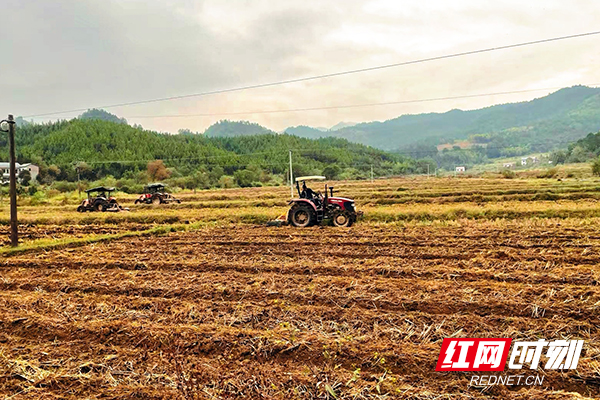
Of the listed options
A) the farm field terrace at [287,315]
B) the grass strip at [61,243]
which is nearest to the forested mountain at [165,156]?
the grass strip at [61,243]

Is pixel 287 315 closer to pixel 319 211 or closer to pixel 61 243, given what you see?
pixel 61 243

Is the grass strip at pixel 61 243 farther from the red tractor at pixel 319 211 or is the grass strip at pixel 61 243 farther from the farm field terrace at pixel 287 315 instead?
the red tractor at pixel 319 211

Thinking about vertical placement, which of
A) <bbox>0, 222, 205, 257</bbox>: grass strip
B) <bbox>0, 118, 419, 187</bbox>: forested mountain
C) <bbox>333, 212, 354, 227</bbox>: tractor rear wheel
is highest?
<bbox>0, 118, 419, 187</bbox>: forested mountain

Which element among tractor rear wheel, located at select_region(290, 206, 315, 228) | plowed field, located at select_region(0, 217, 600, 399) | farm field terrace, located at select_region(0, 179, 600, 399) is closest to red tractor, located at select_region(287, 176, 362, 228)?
tractor rear wheel, located at select_region(290, 206, 315, 228)

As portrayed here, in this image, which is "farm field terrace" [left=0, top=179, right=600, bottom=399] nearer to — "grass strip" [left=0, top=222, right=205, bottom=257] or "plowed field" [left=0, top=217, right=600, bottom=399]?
"plowed field" [left=0, top=217, right=600, bottom=399]

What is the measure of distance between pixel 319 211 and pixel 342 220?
0.96m

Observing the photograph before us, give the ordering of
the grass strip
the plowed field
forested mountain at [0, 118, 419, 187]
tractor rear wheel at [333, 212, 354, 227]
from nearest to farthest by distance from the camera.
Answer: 1. the plowed field
2. the grass strip
3. tractor rear wheel at [333, 212, 354, 227]
4. forested mountain at [0, 118, 419, 187]

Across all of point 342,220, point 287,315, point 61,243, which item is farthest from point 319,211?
point 287,315

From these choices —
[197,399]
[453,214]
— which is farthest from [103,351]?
[453,214]

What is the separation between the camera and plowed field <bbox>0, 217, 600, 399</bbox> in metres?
4.02

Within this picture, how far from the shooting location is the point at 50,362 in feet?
15.2

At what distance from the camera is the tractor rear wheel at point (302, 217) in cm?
1666

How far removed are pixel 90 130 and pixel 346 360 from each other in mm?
115377

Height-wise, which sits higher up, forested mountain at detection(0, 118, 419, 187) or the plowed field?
forested mountain at detection(0, 118, 419, 187)
